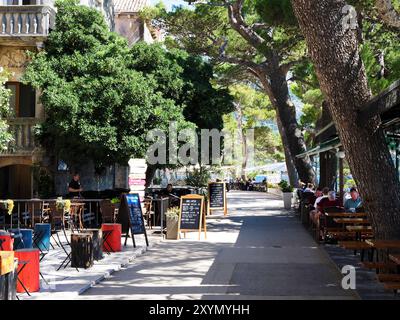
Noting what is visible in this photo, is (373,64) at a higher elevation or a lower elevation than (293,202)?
higher

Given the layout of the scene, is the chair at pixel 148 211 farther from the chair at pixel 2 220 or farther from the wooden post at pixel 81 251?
the wooden post at pixel 81 251

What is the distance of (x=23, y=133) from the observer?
20.5 metres

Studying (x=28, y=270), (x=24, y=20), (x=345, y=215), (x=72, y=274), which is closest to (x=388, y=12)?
(x=345, y=215)

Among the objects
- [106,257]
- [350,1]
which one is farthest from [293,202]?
[106,257]

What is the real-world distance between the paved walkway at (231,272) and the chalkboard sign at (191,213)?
406mm

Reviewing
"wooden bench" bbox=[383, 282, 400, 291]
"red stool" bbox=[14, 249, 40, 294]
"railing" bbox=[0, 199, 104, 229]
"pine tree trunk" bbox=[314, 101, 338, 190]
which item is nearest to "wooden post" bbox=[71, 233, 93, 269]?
"red stool" bbox=[14, 249, 40, 294]

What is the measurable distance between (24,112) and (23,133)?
1.00 metres

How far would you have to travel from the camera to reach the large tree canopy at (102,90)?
1862 cm

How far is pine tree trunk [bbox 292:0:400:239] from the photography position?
9203mm

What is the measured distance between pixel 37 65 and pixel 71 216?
582 cm

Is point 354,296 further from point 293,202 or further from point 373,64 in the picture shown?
point 293,202

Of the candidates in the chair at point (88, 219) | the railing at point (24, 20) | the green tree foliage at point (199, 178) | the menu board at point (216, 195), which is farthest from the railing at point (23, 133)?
the green tree foliage at point (199, 178)

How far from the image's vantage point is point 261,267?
11180mm

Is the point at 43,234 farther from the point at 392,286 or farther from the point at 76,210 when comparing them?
the point at 392,286
